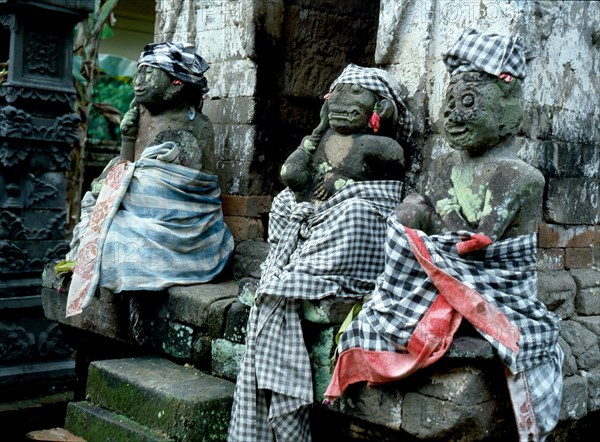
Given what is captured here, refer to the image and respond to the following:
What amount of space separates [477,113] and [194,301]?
5.95 ft

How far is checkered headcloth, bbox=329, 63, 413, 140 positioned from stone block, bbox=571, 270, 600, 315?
3.54 ft

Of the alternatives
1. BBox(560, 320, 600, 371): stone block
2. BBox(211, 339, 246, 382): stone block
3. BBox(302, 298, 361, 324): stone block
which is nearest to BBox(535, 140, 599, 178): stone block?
BBox(560, 320, 600, 371): stone block

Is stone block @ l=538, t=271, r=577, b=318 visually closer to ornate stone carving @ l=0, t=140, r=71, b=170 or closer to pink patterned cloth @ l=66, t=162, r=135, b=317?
pink patterned cloth @ l=66, t=162, r=135, b=317

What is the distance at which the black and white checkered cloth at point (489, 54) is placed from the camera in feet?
12.1

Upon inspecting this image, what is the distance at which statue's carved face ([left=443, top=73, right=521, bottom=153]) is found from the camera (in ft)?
12.1

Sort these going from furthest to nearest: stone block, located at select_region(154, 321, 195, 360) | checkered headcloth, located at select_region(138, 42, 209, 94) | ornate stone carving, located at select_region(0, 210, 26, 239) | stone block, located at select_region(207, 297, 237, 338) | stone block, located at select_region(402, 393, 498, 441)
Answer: ornate stone carving, located at select_region(0, 210, 26, 239) → checkered headcloth, located at select_region(138, 42, 209, 94) → stone block, located at select_region(154, 321, 195, 360) → stone block, located at select_region(207, 297, 237, 338) → stone block, located at select_region(402, 393, 498, 441)

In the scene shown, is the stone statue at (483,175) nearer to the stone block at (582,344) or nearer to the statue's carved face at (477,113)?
the statue's carved face at (477,113)

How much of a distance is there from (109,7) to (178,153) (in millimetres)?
4744

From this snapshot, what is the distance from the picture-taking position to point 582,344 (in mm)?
4180

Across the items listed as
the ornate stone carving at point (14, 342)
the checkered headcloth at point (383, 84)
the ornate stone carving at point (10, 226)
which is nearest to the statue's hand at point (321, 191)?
the checkered headcloth at point (383, 84)

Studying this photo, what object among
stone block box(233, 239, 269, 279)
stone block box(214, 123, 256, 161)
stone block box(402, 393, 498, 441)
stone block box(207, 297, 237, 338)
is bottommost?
stone block box(402, 393, 498, 441)

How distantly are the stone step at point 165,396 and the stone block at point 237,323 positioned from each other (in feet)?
0.71

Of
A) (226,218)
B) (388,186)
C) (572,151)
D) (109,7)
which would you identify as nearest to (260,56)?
(226,218)

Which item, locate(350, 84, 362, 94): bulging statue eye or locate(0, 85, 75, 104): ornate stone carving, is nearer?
locate(350, 84, 362, 94): bulging statue eye
